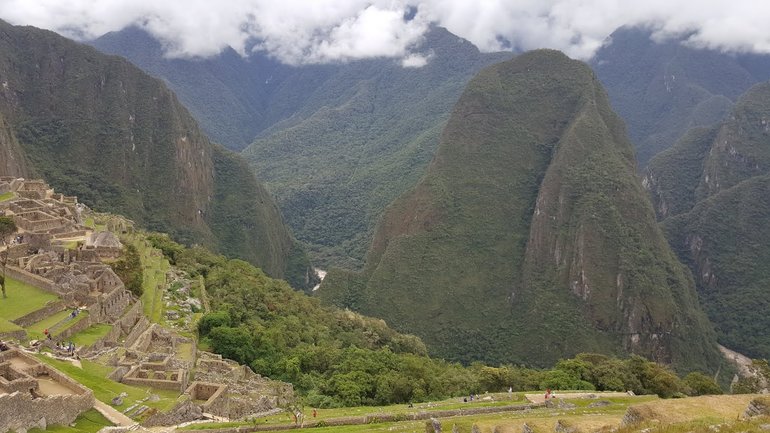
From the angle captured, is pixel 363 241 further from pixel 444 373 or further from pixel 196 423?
pixel 196 423

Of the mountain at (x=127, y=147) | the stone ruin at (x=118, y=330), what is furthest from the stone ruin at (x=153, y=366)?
the mountain at (x=127, y=147)

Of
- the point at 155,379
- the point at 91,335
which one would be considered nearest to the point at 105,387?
the point at 155,379

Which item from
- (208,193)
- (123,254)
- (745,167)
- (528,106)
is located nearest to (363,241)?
(208,193)

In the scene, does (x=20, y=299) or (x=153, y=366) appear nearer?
(x=153, y=366)

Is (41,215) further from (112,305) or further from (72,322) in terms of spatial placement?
(72,322)

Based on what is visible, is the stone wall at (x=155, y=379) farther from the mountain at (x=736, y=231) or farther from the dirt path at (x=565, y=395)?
the mountain at (x=736, y=231)

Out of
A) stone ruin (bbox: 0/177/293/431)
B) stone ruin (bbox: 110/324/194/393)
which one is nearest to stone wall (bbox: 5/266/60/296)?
stone ruin (bbox: 0/177/293/431)

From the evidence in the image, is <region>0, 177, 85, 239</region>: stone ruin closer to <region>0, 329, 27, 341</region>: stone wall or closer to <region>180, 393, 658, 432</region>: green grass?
<region>0, 329, 27, 341</region>: stone wall
